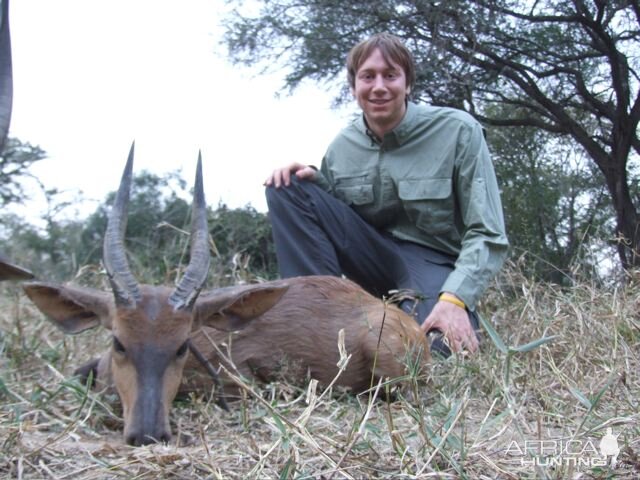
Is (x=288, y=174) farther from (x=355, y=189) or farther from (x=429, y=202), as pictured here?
(x=429, y=202)

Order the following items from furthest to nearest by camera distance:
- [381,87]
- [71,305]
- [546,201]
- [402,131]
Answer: [546,201] < [402,131] < [381,87] < [71,305]

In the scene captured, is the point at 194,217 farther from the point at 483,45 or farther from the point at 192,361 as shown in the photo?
the point at 483,45

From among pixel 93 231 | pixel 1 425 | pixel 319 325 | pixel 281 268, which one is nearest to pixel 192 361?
pixel 319 325

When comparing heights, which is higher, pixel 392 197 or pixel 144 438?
pixel 392 197

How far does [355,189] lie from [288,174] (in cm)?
53

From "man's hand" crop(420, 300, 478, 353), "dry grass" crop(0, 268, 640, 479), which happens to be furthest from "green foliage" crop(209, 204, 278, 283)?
"man's hand" crop(420, 300, 478, 353)

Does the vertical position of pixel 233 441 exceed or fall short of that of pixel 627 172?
it falls short

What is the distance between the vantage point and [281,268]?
6.08 m

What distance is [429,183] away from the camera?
5836mm

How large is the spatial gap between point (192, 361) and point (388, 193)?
2279 millimetres

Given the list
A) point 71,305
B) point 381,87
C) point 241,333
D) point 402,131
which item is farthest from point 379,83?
point 71,305

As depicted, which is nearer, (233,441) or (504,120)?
(233,441)

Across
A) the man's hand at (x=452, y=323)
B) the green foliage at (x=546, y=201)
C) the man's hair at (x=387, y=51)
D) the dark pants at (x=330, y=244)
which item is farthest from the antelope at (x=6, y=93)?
the green foliage at (x=546, y=201)

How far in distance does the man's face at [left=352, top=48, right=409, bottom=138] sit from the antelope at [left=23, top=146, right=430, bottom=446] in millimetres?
1480
